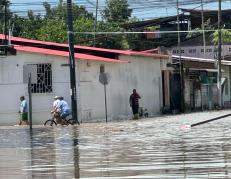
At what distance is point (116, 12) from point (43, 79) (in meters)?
43.6

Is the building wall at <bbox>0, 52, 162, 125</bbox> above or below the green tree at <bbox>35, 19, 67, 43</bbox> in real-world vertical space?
below

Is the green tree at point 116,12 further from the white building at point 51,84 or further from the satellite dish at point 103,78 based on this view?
the satellite dish at point 103,78

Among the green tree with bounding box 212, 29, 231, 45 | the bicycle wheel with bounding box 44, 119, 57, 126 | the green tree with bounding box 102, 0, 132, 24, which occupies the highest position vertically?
the green tree with bounding box 102, 0, 132, 24

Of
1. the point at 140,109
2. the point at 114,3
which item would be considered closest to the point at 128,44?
the point at 114,3

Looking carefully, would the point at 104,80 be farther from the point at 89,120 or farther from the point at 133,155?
the point at 133,155

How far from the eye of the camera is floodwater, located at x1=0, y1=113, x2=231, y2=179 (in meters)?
12.2

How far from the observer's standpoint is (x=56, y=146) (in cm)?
2070

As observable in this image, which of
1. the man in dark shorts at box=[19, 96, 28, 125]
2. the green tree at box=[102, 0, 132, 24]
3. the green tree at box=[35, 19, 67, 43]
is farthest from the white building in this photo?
the green tree at box=[102, 0, 132, 24]

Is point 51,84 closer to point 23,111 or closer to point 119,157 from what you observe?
point 23,111

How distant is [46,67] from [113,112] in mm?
5384

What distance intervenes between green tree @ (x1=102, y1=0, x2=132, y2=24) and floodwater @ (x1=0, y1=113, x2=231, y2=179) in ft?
177

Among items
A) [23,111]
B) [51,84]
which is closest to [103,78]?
[51,84]

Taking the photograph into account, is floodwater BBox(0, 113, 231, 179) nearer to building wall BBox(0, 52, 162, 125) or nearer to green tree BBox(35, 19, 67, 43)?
building wall BBox(0, 52, 162, 125)

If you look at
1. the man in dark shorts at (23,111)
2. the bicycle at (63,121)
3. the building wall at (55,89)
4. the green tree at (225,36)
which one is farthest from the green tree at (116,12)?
the bicycle at (63,121)
